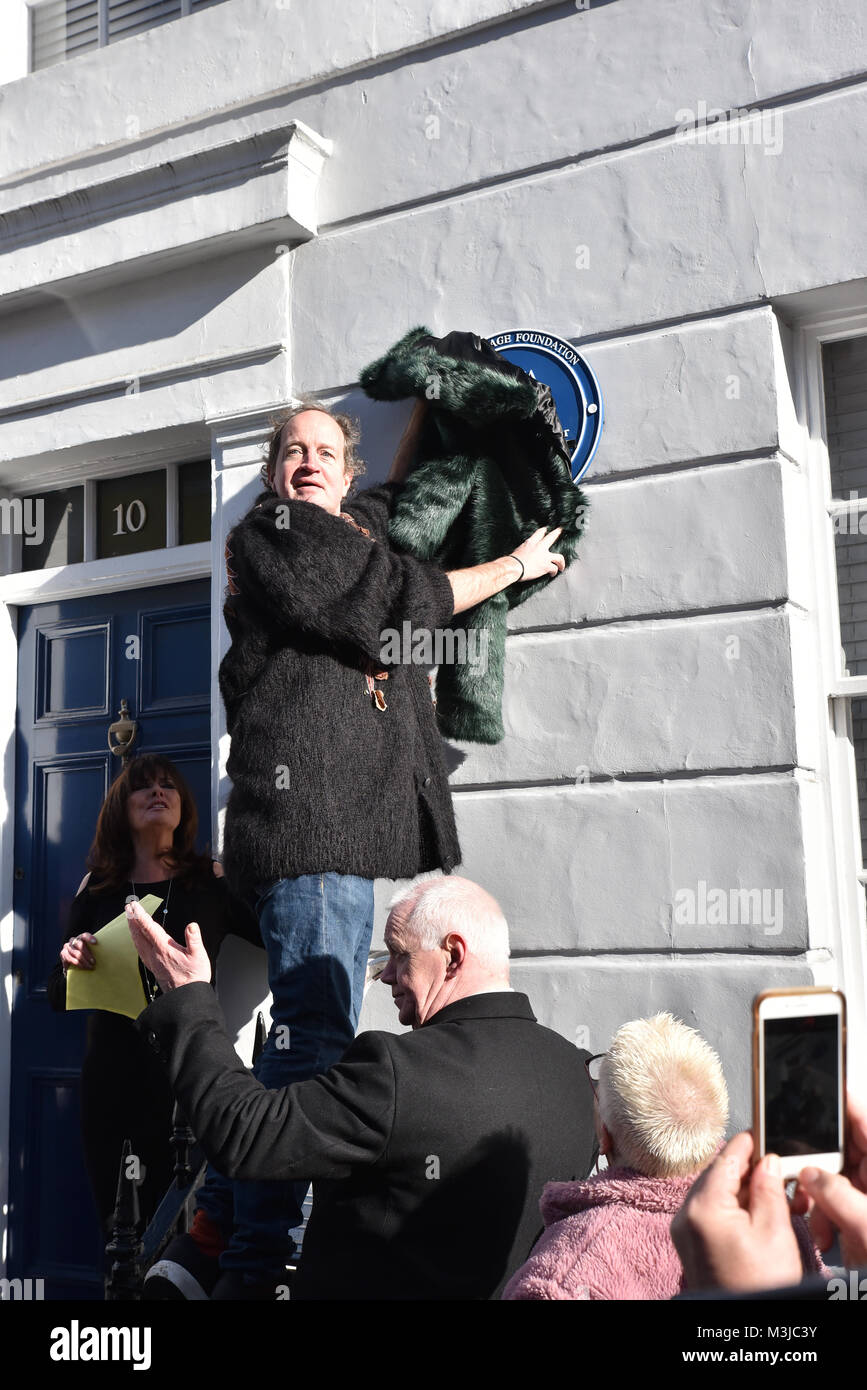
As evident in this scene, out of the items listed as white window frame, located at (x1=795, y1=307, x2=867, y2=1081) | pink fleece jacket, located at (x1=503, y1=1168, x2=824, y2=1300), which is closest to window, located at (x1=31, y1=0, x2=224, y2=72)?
white window frame, located at (x1=795, y1=307, x2=867, y2=1081)

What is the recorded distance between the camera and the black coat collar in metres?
2.69

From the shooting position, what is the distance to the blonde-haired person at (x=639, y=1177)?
Answer: 198 centimetres

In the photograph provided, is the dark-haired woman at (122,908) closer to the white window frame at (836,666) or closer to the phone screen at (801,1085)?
the white window frame at (836,666)

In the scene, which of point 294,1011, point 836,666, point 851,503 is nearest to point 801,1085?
point 294,1011

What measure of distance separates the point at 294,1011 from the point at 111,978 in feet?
3.80

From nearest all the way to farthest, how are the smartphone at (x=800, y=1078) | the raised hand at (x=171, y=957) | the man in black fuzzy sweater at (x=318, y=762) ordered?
1. the smartphone at (x=800, y=1078)
2. the raised hand at (x=171, y=957)
3. the man in black fuzzy sweater at (x=318, y=762)

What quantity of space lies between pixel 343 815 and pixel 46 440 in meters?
2.47

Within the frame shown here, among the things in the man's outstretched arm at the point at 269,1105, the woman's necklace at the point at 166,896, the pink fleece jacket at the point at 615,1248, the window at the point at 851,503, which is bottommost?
the pink fleece jacket at the point at 615,1248

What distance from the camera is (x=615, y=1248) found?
200cm

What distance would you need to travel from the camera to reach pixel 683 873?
12.4 feet

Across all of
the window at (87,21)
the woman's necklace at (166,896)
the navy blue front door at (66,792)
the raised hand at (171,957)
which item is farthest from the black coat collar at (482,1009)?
the window at (87,21)

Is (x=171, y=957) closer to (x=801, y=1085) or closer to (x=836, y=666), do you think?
(x=801, y=1085)

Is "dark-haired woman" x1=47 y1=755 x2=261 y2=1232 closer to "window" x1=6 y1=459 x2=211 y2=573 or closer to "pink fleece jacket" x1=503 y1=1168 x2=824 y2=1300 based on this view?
"window" x1=6 y1=459 x2=211 y2=573
